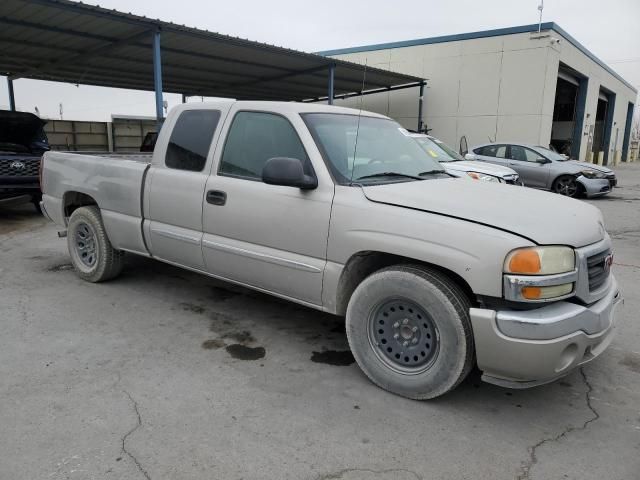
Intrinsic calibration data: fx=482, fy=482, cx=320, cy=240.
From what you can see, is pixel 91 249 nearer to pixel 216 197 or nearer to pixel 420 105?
pixel 216 197

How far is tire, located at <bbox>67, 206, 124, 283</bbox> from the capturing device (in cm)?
504

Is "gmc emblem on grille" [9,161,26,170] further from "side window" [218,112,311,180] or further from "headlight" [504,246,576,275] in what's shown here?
"headlight" [504,246,576,275]

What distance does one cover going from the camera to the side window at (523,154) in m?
13.9

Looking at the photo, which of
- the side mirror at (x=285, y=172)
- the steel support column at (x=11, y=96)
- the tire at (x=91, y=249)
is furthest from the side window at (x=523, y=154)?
the steel support column at (x=11, y=96)

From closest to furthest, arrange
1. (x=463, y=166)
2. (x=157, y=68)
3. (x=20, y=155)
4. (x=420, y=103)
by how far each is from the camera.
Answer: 1. (x=20, y=155)
2. (x=463, y=166)
3. (x=157, y=68)
4. (x=420, y=103)

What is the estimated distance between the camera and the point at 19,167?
8844 millimetres

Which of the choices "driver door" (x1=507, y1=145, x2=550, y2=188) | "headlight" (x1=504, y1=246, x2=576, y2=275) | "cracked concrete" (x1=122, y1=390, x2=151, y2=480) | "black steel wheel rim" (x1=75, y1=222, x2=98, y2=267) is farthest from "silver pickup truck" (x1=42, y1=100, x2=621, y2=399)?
"driver door" (x1=507, y1=145, x2=550, y2=188)

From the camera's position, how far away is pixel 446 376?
285cm

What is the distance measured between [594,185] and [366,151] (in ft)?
39.8

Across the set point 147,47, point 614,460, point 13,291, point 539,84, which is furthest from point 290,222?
point 539,84

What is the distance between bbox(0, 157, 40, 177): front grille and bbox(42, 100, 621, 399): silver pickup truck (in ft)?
17.7

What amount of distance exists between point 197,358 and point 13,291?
2.70 m

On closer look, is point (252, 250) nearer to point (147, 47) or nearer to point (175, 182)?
point (175, 182)

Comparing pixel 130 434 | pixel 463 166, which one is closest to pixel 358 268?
pixel 130 434
